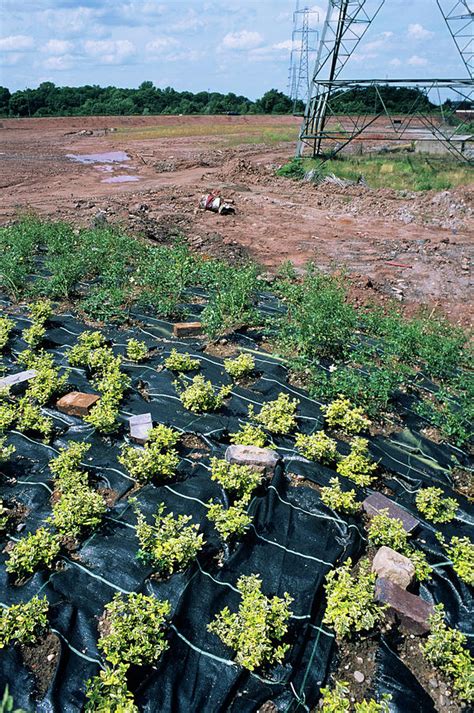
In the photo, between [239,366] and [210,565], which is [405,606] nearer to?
[210,565]

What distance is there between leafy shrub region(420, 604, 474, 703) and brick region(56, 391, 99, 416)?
3418mm

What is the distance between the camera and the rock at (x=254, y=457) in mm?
4301

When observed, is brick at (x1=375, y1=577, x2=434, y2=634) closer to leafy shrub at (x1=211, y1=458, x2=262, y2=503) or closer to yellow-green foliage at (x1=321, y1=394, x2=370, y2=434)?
leafy shrub at (x1=211, y1=458, x2=262, y2=503)

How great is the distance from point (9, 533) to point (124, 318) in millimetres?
3618

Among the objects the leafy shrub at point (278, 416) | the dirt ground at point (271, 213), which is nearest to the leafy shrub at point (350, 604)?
the leafy shrub at point (278, 416)

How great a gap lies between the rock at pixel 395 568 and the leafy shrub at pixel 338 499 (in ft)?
1.45

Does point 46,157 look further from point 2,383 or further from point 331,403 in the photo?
point 331,403

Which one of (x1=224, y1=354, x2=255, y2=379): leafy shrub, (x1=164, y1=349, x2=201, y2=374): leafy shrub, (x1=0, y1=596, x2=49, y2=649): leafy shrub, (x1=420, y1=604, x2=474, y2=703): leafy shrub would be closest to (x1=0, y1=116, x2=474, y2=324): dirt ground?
(x1=224, y1=354, x2=255, y2=379): leafy shrub

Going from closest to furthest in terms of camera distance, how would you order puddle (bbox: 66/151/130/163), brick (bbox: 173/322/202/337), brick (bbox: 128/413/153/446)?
brick (bbox: 128/413/153/446) < brick (bbox: 173/322/202/337) < puddle (bbox: 66/151/130/163)

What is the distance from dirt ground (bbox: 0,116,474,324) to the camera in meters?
10.0

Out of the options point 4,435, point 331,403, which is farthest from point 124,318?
point 331,403

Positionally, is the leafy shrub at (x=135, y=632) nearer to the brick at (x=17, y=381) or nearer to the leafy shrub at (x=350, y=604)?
the leafy shrub at (x=350, y=604)

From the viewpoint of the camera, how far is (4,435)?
4750 mm

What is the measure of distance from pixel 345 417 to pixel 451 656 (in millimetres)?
2250
